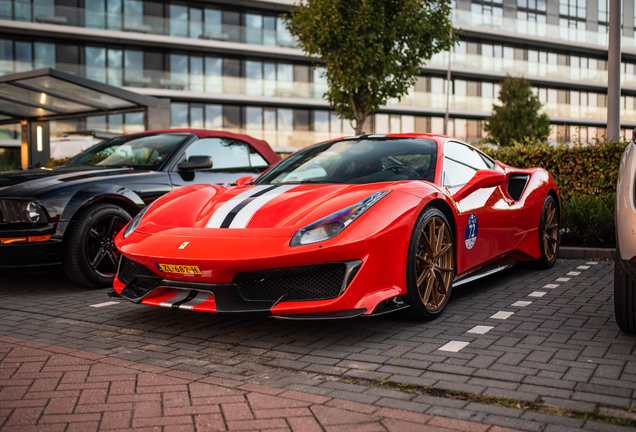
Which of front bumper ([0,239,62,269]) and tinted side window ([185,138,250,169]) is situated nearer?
front bumper ([0,239,62,269])

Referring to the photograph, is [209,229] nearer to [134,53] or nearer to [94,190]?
[94,190]

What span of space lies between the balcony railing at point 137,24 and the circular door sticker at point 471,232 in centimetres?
2768

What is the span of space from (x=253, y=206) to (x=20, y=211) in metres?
2.25

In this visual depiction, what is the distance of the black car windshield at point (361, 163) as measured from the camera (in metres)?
4.36

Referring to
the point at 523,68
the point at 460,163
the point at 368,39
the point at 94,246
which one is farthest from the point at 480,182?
the point at 523,68

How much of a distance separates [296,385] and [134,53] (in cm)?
2957

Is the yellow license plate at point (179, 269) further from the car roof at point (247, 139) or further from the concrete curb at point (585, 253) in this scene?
the concrete curb at point (585, 253)

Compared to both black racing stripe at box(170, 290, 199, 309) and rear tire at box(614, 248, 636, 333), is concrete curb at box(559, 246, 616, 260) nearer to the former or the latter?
rear tire at box(614, 248, 636, 333)

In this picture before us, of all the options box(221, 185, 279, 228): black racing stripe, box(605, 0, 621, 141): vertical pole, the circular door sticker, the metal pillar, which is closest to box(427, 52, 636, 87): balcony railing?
the metal pillar

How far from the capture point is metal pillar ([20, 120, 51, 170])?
494 inches

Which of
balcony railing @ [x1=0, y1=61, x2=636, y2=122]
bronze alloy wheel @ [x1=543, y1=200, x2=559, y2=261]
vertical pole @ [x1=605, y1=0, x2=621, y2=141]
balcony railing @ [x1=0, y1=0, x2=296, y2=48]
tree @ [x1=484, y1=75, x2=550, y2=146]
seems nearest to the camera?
bronze alloy wheel @ [x1=543, y1=200, x2=559, y2=261]

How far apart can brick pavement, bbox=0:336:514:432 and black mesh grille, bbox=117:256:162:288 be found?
0.70 m

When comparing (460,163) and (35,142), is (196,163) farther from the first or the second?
(35,142)

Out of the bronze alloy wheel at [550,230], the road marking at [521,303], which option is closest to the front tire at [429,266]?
the road marking at [521,303]
